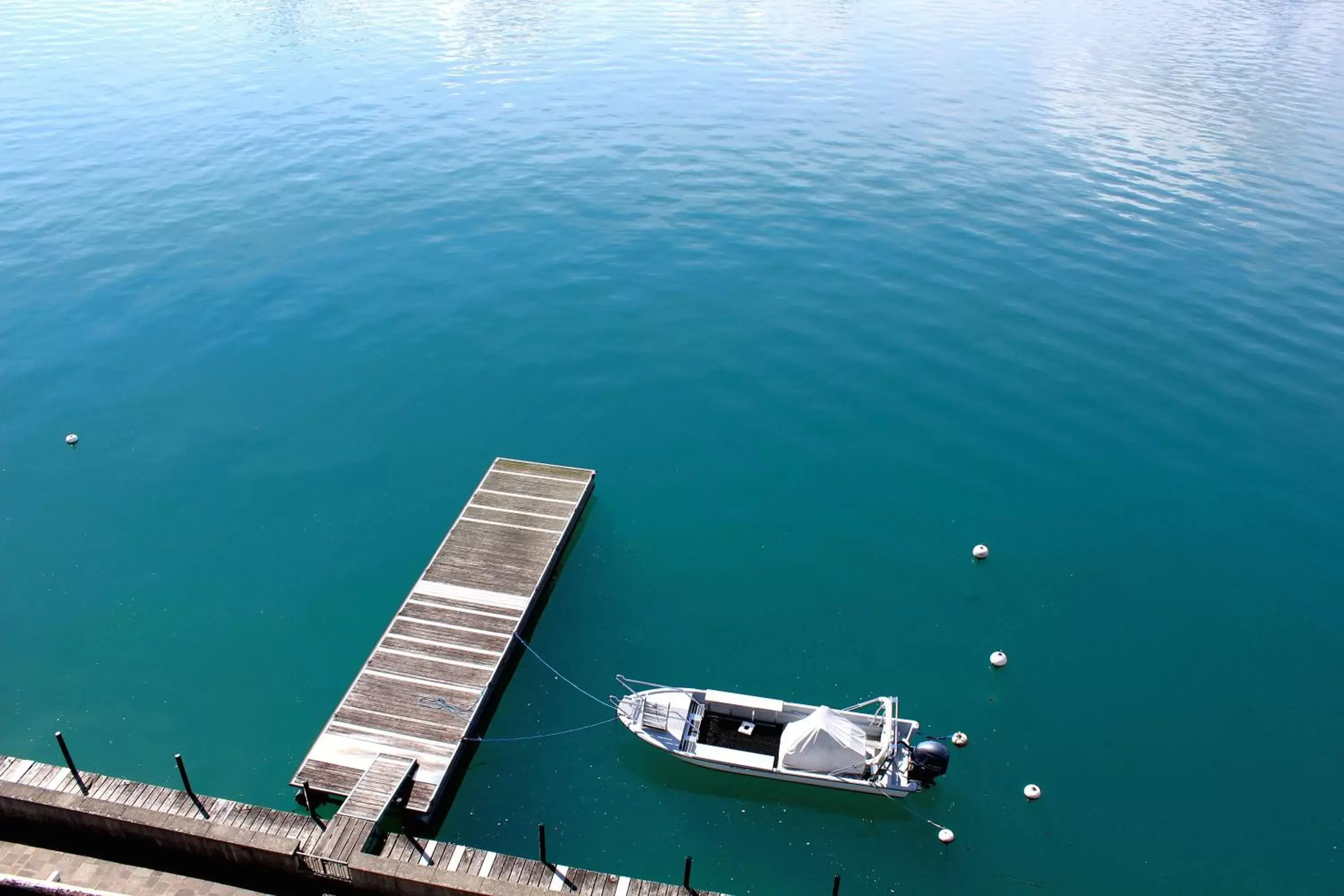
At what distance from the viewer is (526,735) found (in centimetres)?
3325

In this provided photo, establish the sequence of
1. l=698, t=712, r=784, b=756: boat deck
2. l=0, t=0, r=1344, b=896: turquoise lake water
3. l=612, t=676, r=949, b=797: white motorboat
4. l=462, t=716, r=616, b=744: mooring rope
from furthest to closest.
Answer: l=462, t=716, r=616, b=744: mooring rope < l=698, t=712, r=784, b=756: boat deck < l=0, t=0, r=1344, b=896: turquoise lake water < l=612, t=676, r=949, b=797: white motorboat

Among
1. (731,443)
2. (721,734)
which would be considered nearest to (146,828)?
(721,734)

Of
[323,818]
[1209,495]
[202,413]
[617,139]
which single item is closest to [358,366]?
[202,413]

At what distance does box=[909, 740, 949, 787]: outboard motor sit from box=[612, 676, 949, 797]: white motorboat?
27mm

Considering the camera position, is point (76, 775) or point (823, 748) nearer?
point (76, 775)

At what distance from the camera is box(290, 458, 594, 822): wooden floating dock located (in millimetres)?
29609

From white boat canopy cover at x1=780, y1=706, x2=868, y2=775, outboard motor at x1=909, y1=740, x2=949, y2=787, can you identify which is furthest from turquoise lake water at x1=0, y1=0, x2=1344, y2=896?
white boat canopy cover at x1=780, y1=706, x2=868, y2=775

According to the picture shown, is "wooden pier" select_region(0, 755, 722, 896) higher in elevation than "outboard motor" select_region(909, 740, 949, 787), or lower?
higher

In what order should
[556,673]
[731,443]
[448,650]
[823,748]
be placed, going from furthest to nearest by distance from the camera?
[731,443], [556,673], [448,650], [823,748]

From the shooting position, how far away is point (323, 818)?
29734 millimetres

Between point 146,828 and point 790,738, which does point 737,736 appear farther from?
point 146,828

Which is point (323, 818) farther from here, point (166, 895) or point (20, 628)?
point (20, 628)

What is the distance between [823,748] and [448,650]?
14617mm

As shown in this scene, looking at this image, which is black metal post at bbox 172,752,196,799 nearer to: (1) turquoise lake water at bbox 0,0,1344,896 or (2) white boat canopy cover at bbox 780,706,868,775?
(1) turquoise lake water at bbox 0,0,1344,896
